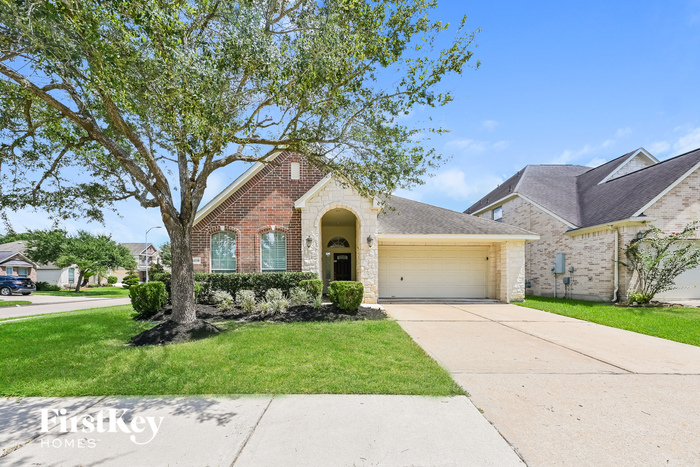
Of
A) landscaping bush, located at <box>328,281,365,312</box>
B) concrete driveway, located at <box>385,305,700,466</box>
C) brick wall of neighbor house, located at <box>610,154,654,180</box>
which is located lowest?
concrete driveway, located at <box>385,305,700,466</box>

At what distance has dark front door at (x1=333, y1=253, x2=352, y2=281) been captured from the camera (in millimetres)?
15883

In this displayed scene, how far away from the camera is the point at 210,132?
539 centimetres

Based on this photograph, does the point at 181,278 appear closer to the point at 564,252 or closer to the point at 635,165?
the point at 564,252

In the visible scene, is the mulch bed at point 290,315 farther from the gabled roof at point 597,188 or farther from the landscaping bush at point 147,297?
the gabled roof at point 597,188

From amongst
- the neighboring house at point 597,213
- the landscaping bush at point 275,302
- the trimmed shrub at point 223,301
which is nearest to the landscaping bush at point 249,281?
the trimmed shrub at point 223,301

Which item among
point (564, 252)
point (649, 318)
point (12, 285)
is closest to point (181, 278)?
point (649, 318)

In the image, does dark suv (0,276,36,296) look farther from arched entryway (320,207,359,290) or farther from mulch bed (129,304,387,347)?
arched entryway (320,207,359,290)

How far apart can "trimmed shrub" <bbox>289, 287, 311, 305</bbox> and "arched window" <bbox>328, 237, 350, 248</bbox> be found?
18.9 ft

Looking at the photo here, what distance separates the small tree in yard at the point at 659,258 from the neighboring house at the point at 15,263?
48.9m

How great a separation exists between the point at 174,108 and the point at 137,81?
740mm

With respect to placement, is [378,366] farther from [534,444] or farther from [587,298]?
[587,298]

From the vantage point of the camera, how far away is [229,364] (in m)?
4.95

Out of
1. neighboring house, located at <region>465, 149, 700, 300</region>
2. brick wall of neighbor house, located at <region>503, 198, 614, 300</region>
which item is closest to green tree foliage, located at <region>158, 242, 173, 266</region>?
neighboring house, located at <region>465, 149, 700, 300</region>

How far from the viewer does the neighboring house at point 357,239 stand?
1205 centimetres
